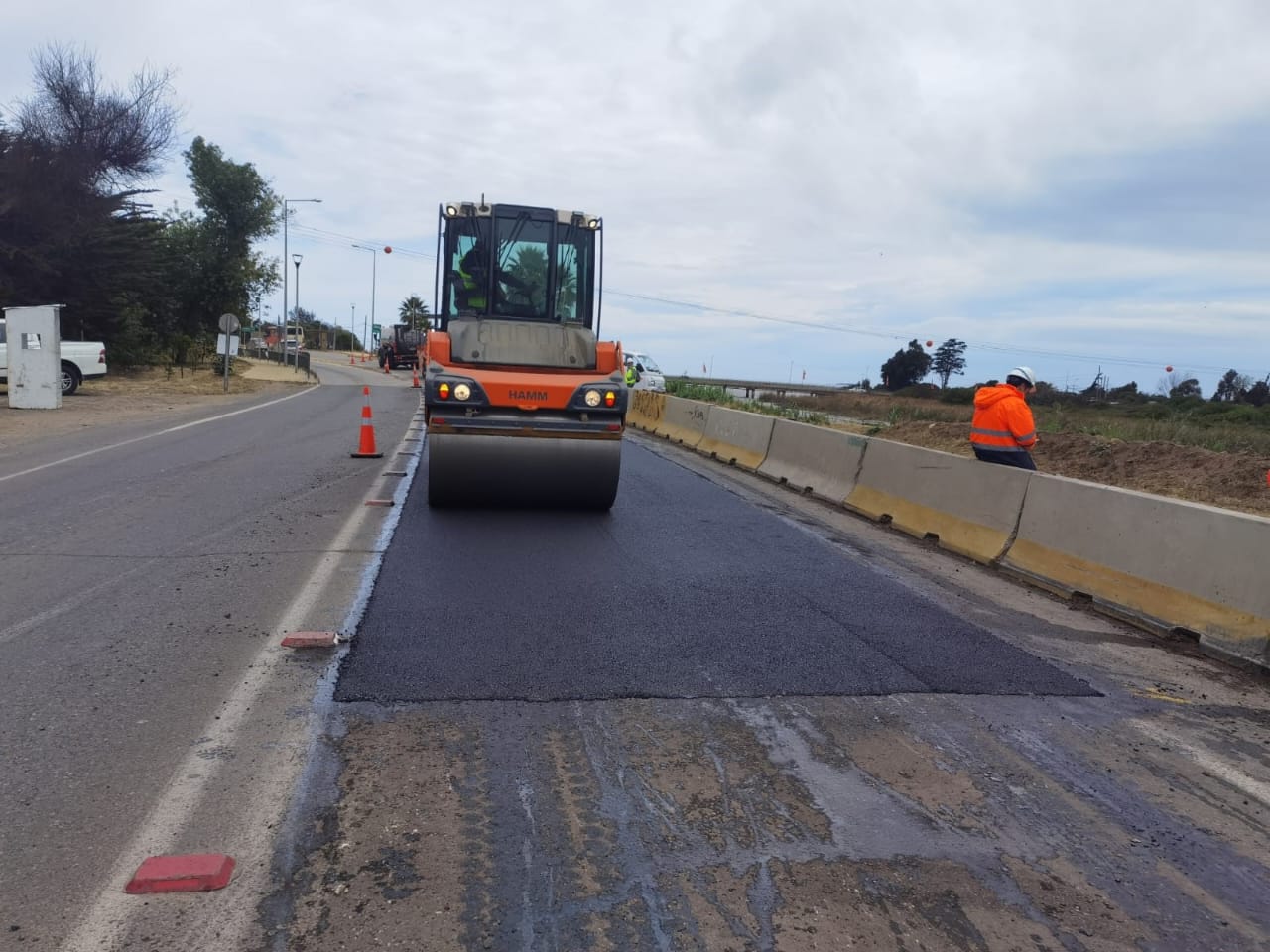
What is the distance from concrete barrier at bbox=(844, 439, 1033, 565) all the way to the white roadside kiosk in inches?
742

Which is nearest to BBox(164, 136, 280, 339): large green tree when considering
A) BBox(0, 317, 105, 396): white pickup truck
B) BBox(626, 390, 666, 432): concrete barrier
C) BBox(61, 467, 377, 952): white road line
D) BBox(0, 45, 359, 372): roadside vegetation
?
BBox(0, 45, 359, 372): roadside vegetation

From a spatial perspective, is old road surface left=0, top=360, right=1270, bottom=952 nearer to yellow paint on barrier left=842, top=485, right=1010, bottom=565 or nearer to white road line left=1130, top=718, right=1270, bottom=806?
white road line left=1130, top=718, right=1270, bottom=806

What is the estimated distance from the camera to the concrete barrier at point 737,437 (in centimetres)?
1493

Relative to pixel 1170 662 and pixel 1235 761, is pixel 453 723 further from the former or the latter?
pixel 1170 662

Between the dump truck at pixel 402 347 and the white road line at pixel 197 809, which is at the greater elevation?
the dump truck at pixel 402 347

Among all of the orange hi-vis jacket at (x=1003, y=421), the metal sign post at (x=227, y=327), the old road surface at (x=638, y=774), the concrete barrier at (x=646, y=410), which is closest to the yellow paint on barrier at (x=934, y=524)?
the orange hi-vis jacket at (x=1003, y=421)

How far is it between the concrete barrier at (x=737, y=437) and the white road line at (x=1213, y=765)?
33.2 ft

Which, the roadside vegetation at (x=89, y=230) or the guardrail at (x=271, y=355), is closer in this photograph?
the roadside vegetation at (x=89, y=230)

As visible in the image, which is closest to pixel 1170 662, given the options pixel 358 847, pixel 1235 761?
pixel 1235 761

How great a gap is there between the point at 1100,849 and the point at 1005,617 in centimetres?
334

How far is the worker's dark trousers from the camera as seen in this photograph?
893 centimetres

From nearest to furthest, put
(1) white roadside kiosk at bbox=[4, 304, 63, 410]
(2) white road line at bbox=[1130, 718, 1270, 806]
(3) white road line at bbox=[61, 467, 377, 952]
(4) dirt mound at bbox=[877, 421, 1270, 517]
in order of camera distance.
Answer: (3) white road line at bbox=[61, 467, 377, 952] → (2) white road line at bbox=[1130, 718, 1270, 806] → (4) dirt mound at bbox=[877, 421, 1270, 517] → (1) white roadside kiosk at bbox=[4, 304, 63, 410]

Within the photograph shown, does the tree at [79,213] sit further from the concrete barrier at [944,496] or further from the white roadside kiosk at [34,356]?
the concrete barrier at [944,496]

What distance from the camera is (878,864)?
128 inches
